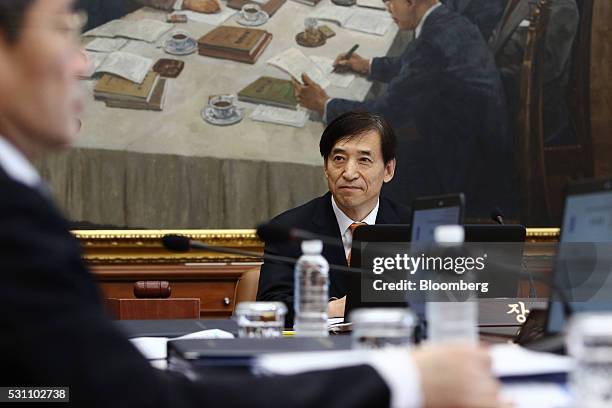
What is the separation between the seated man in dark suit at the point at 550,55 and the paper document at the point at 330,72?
92 centimetres

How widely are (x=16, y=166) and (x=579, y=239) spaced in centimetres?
138

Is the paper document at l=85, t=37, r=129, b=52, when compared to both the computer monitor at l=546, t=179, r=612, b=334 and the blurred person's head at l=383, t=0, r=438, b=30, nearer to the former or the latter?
the blurred person's head at l=383, t=0, r=438, b=30

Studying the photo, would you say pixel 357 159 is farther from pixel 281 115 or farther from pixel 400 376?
pixel 400 376

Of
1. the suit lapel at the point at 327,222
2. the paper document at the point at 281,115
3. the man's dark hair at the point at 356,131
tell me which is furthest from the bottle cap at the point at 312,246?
the paper document at the point at 281,115

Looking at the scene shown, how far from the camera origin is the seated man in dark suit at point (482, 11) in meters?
6.33

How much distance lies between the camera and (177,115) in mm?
6020

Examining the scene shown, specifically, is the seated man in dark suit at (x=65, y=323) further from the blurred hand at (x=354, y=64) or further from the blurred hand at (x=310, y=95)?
the blurred hand at (x=354, y=64)

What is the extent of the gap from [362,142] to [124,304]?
4.58ft

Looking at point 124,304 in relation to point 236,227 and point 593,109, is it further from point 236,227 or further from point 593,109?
point 593,109

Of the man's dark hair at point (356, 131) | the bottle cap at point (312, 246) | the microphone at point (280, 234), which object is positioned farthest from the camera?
the man's dark hair at point (356, 131)

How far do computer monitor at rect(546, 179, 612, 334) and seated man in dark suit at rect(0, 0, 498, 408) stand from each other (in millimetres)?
856

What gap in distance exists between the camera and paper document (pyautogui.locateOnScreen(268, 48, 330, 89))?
20.3 feet

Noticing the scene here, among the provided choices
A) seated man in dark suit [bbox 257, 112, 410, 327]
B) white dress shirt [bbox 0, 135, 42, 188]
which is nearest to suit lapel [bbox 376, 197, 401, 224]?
seated man in dark suit [bbox 257, 112, 410, 327]

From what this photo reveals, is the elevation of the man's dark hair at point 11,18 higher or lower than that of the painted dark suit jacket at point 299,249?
higher
